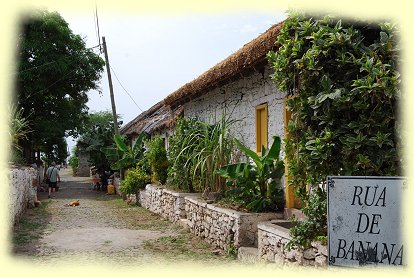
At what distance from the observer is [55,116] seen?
23.8 metres

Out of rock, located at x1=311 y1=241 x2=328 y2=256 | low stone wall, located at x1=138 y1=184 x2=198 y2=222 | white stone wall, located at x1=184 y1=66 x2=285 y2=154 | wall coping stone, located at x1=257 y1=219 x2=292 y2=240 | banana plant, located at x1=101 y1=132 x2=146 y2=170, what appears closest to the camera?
rock, located at x1=311 y1=241 x2=328 y2=256

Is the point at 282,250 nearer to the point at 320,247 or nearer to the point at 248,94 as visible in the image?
the point at 320,247

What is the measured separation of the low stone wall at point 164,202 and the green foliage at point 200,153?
1.16 ft

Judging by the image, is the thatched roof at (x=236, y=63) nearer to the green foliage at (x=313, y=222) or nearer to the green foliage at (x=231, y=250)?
the green foliage at (x=313, y=222)

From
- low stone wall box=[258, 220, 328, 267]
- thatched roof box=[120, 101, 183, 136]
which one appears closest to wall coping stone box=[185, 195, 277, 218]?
low stone wall box=[258, 220, 328, 267]

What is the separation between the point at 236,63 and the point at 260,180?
2.08 meters

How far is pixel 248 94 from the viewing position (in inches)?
352

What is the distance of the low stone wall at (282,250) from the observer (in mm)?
4781

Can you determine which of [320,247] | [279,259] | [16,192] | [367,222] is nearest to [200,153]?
[279,259]

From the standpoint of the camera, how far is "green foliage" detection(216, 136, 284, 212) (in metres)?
7.35

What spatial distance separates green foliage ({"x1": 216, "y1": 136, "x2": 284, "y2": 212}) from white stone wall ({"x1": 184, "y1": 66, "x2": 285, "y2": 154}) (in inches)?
17.6

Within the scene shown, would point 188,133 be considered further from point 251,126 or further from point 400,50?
point 400,50

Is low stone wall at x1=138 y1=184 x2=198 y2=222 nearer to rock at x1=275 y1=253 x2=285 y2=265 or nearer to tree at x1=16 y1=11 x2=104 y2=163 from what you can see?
rock at x1=275 y1=253 x2=285 y2=265

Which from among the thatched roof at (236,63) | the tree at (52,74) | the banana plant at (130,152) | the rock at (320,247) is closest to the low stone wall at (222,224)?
the rock at (320,247)
